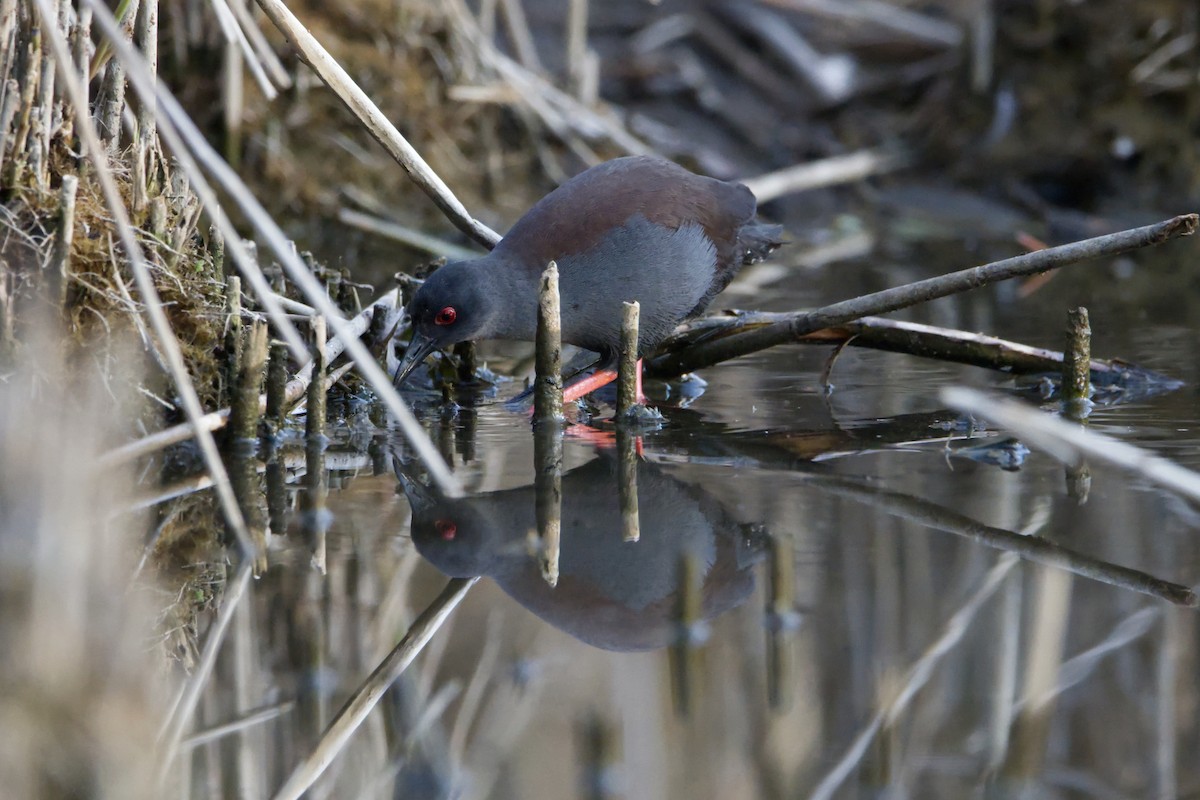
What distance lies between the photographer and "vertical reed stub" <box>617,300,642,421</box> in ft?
15.4

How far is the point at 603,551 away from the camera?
141 inches

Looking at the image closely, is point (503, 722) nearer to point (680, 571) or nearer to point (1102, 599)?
point (680, 571)

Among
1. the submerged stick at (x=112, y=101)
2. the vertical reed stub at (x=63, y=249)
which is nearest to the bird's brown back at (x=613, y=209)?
the submerged stick at (x=112, y=101)

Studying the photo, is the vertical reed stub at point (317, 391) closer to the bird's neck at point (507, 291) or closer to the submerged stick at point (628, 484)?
the bird's neck at point (507, 291)

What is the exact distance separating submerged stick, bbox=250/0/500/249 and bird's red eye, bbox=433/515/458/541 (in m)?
1.44

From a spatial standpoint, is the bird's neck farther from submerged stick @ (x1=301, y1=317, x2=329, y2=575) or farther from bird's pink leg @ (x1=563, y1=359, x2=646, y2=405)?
submerged stick @ (x1=301, y1=317, x2=329, y2=575)

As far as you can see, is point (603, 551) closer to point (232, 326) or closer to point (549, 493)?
point (549, 493)

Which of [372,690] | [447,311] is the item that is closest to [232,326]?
[447,311]

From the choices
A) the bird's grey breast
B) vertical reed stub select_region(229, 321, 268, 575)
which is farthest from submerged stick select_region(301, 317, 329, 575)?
the bird's grey breast

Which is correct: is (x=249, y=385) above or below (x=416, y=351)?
below

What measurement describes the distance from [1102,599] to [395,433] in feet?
7.88

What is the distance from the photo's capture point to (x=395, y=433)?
15.7 ft

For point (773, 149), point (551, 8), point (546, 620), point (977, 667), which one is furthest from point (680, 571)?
point (551, 8)

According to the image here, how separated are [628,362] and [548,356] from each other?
0.28m
